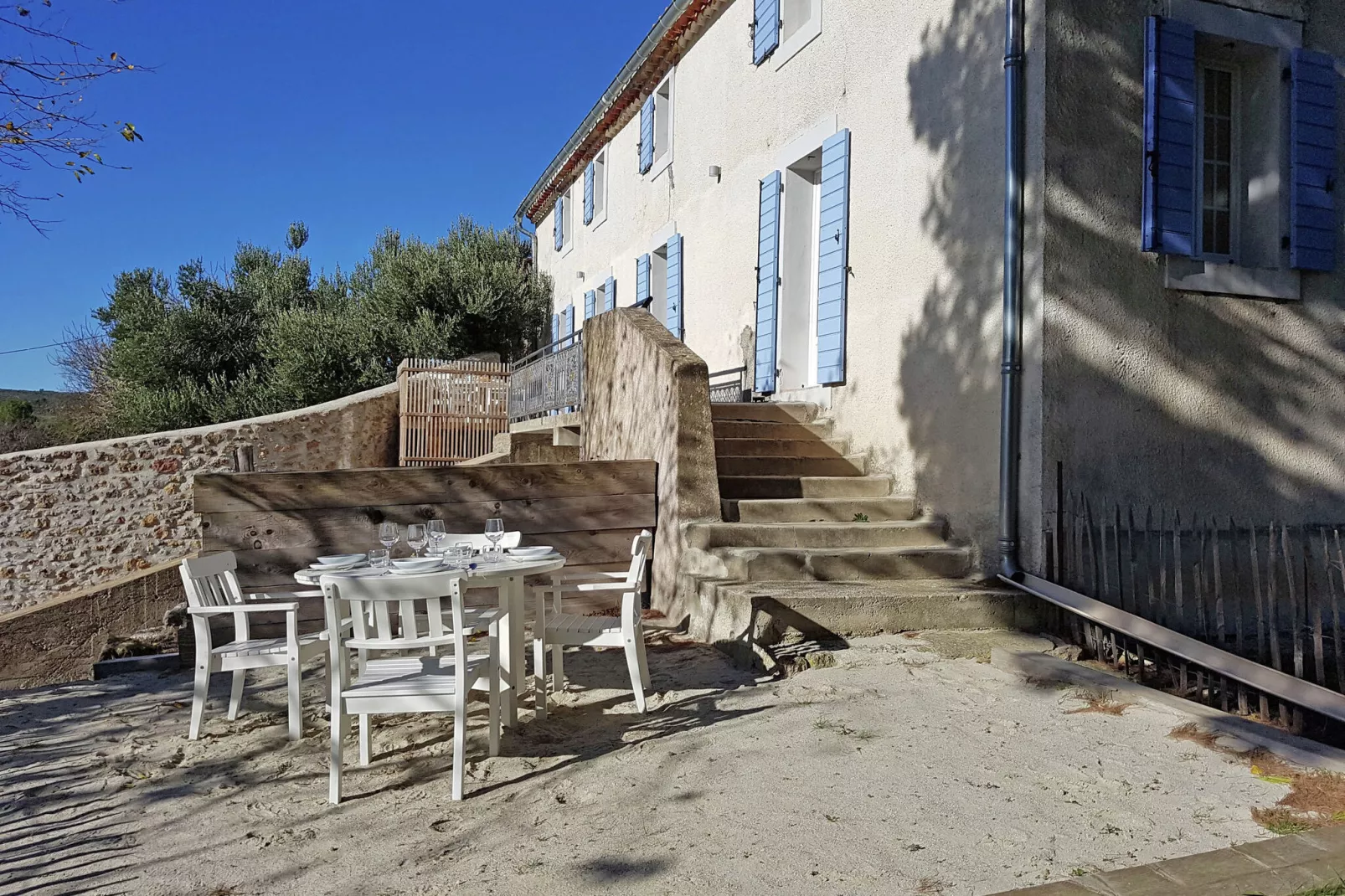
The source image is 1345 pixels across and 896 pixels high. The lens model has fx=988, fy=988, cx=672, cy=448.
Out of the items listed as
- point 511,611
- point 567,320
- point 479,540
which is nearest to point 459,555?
point 511,611

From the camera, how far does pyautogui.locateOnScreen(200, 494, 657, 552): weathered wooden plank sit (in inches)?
248

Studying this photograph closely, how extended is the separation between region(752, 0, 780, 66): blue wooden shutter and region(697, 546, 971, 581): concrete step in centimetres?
560

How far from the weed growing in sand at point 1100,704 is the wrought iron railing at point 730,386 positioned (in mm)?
5544

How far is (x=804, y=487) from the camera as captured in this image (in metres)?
7.30

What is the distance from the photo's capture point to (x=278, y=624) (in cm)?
640

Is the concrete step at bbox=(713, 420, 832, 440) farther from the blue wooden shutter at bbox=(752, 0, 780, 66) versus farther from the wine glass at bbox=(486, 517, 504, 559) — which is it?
the blue wooden shutter at bbox=(752, 0, 780, 66)

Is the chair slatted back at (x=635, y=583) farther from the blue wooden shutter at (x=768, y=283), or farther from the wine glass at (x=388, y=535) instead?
the blue wooden shutter at (x=768, y=283)

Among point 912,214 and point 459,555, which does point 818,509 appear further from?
point 459,555

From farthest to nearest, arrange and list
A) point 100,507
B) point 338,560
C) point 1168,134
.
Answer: point 100,507, point 1168,134, point 338,560

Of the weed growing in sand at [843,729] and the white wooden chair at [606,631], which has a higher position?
the white wooden chair at [606,631]

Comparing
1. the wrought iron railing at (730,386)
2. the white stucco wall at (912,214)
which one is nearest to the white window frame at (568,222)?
the white stucco wall at (912,214)

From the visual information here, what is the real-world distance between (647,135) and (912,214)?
698 centimetres

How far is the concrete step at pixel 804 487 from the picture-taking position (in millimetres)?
7203

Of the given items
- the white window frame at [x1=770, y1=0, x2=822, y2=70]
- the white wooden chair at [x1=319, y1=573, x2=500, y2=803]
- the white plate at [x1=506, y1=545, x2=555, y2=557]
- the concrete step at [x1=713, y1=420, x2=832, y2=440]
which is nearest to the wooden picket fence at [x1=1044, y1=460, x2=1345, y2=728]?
the concrete step at [x1=713, y1=420, x2=832, y2=440]
